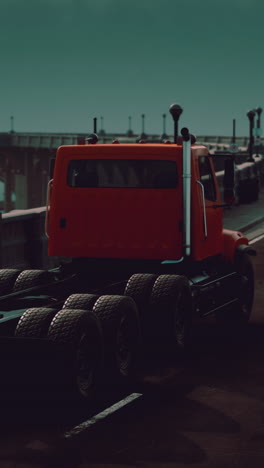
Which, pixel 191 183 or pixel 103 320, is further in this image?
pixel 191 183

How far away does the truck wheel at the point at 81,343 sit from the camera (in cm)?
986

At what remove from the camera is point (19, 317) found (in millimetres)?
10523

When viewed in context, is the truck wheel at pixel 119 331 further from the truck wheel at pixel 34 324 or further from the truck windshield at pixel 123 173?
the truck windshield at pixel 123 173

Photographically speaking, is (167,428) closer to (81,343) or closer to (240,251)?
(81,343)

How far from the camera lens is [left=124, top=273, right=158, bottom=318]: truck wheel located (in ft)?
40.0

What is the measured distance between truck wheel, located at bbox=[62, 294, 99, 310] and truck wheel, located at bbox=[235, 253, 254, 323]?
4.63 metres

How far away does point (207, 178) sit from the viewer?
14.2 m

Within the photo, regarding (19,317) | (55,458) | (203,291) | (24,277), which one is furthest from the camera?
(203,291)

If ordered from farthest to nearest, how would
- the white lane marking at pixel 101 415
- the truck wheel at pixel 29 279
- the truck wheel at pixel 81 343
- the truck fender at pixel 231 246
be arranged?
the truck fender at pixel 231 246 < the truck wheel at pixel 29 279 < the truck wheel at pixel 81 343 < the white lane marking at pixel 101 415

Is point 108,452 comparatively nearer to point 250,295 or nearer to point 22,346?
point 22,346

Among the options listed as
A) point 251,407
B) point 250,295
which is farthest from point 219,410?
point 250,295

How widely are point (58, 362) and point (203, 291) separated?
171 inches

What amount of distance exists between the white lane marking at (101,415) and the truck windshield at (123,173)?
3.63 metres

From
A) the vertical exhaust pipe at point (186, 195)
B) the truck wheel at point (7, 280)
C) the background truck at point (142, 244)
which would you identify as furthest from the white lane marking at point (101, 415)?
the vertical exhaust pipe at point (186, 195)
